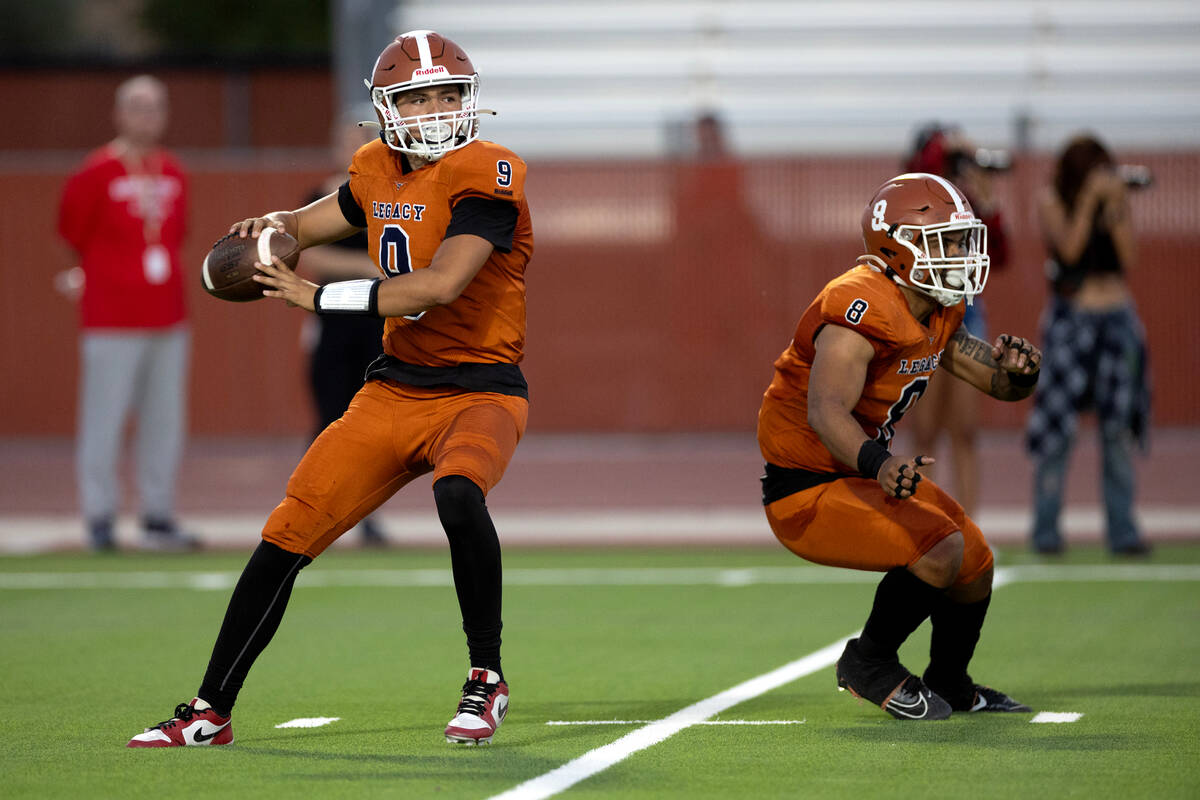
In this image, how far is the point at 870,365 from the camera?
5.30m

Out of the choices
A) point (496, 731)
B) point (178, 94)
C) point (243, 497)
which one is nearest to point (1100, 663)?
point (496, 731)

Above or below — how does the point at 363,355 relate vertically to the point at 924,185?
below

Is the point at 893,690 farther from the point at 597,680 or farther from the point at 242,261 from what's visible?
the point at 242,261

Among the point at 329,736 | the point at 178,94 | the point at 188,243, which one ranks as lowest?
the point at 329,736

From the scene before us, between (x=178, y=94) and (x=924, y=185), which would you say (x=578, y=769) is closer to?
(x=924, y=185)

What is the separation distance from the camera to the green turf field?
14.7ft

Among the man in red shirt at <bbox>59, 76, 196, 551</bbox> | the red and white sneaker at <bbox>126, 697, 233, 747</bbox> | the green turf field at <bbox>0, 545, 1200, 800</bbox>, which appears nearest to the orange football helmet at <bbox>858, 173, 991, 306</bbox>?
the green turf field at <bbox>0, 545, 1200, 800</bbox>

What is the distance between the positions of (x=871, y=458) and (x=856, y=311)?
1.47 ft

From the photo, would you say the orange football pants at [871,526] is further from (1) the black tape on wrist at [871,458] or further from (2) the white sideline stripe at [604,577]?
(2) the white sideline stripe at [604,577]

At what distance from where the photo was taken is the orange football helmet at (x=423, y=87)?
5.02 meters

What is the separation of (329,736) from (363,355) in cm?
471

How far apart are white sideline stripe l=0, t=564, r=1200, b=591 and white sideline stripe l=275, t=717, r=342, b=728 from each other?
3239 millimetres

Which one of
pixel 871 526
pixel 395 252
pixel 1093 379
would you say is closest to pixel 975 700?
pixel 871 526

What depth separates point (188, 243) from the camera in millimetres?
13523
